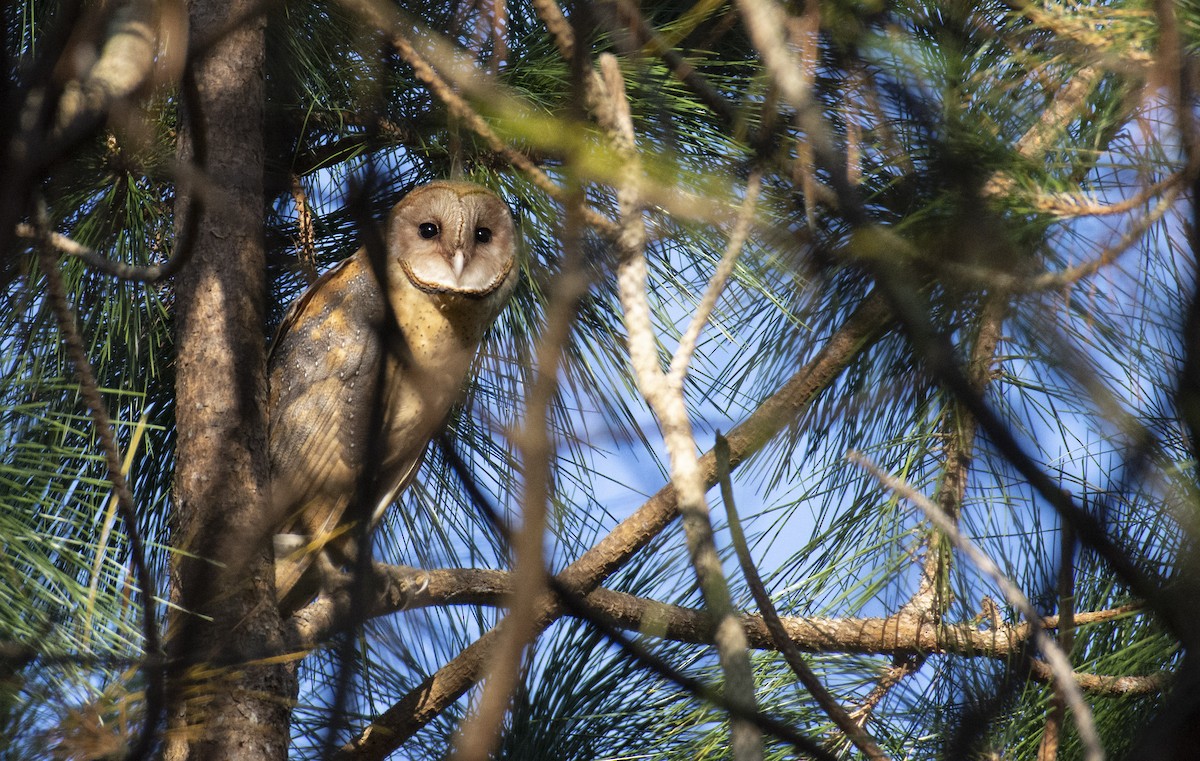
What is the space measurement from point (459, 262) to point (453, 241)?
63 millimetres

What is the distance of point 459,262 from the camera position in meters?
2.57

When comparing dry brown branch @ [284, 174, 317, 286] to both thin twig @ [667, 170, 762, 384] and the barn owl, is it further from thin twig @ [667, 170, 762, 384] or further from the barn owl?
thin twig @ [667, 170, 762, 384]

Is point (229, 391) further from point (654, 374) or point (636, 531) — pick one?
point (654, 374)

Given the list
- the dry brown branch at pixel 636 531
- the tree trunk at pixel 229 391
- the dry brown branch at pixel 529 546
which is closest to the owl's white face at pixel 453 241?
the tree trunk at pixel 229 391

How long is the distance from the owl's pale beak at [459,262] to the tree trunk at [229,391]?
0.63 m

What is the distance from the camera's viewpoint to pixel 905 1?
1.27 metres

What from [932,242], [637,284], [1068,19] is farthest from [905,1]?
[637,284]

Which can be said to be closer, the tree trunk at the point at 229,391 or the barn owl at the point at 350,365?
the tree trunk at the point at 229,391

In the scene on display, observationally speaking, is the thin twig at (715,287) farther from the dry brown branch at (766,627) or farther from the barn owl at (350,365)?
the barn owl at (350,365)

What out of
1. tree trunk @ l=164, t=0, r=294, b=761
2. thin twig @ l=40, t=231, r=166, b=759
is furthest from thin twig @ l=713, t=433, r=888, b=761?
tree trunk @ l=164, t=0, r=294, b=761

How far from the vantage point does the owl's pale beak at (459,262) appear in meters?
2.57

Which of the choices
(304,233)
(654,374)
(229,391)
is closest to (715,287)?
(654,374)

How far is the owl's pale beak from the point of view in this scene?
257 cm

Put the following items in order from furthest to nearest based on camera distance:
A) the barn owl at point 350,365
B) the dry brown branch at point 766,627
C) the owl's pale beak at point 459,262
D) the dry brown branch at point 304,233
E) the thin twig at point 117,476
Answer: the owl's pale beak at point 459,262 → the barn owl at point 350,365 → the dry brown branch at point 304,233 → the dry brown branch at point 766,627 → the thin twig at point 117,476
